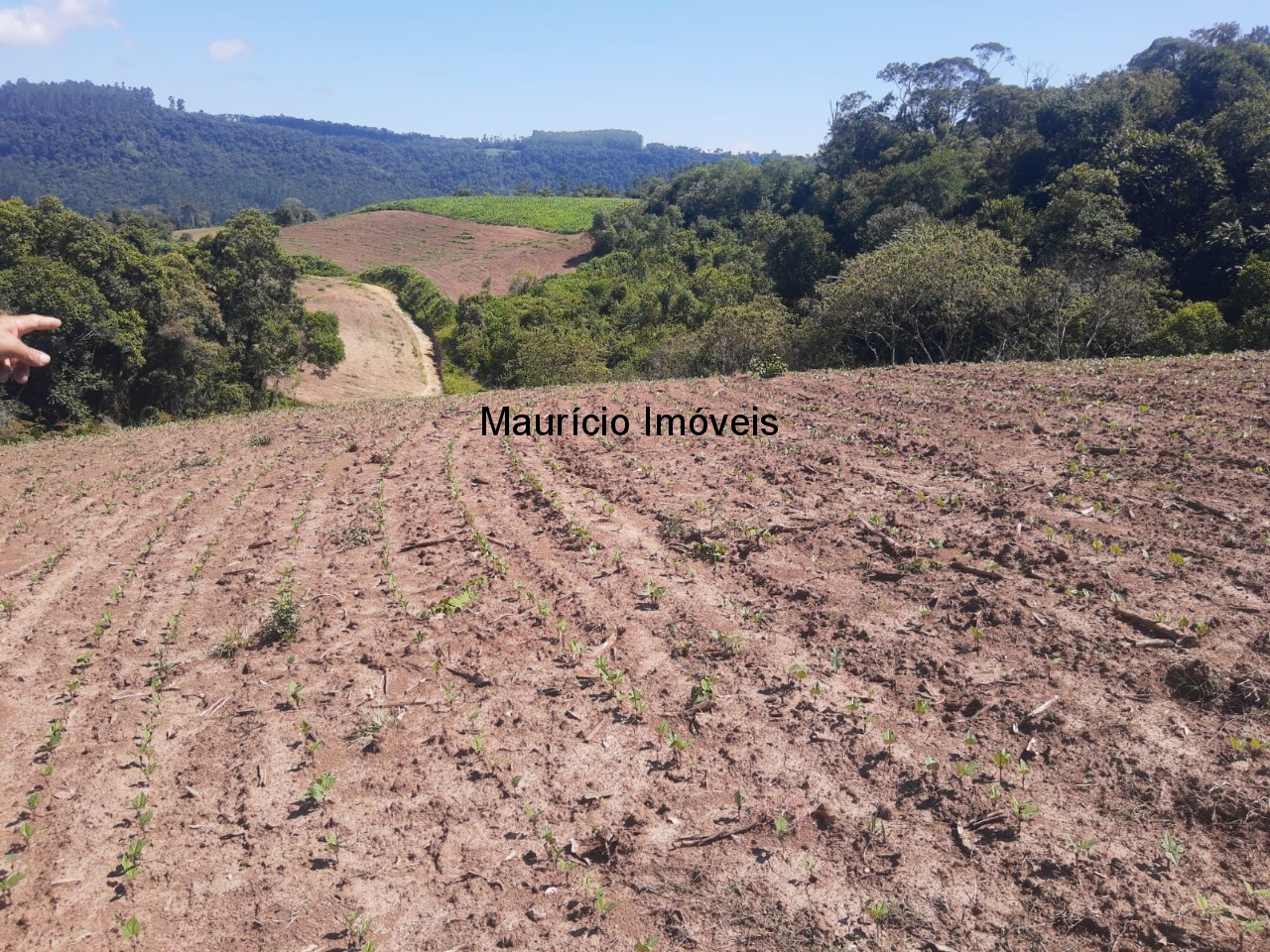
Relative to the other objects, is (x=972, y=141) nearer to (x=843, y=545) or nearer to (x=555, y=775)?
(x=843, y=545)

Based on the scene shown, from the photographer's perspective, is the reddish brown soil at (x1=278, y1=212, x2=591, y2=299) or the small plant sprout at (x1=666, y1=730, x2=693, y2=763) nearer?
the small plant sprout at (x1=666, y1=730, x2=693, y2=763)

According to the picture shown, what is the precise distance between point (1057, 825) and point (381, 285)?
66772 mm

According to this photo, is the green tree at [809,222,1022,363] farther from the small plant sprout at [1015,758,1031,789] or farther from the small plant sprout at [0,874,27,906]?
the small plant sprout at [0,874,27,906]

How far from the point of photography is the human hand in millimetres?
2795

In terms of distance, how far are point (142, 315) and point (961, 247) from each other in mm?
28136

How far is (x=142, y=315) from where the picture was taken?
2634 cm

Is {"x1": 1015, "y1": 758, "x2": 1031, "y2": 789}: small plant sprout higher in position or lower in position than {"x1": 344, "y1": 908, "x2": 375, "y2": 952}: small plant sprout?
higher

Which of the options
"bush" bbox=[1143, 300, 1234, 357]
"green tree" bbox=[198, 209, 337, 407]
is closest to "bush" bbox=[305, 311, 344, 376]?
"green tree" bbox=[198, 209, 337, 407]

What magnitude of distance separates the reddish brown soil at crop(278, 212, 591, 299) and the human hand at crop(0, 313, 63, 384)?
56.6 metres

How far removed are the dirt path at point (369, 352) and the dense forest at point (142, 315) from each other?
8.17ft

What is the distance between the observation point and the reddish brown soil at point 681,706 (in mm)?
3627

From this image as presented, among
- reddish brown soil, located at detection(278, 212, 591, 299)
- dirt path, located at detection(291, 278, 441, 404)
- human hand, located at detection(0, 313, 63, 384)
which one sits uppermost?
reddish brown soil, located at detection(278, 212, 591, 299)

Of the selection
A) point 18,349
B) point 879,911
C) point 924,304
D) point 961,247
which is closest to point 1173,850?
point 879,911

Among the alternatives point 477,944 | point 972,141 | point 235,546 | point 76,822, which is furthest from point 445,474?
point 972,141
